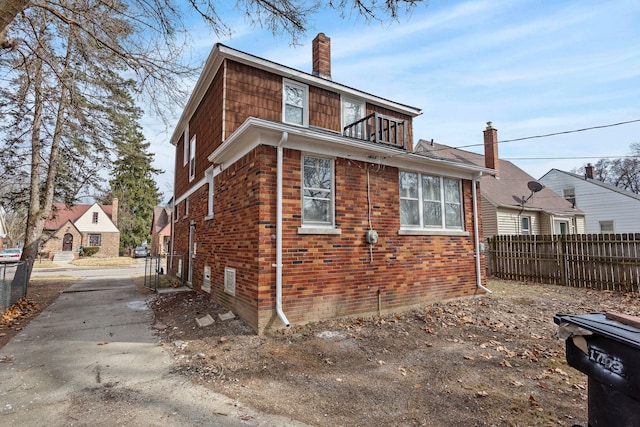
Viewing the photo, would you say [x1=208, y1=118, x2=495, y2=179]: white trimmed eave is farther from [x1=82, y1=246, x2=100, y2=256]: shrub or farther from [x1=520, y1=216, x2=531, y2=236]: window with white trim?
[x1=82, y1=246, x2=100, y2=256]: shrub

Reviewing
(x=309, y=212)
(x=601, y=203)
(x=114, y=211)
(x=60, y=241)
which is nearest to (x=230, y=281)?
(x=309, y=212)

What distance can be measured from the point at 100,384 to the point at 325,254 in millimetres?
3848

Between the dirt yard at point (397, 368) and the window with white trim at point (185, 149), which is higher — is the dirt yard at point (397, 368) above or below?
below

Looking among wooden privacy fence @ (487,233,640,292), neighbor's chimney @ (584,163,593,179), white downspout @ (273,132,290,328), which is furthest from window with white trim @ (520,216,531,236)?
white downspout @ (273,132,290,328)

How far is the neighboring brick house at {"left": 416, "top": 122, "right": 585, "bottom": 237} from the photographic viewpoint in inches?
645

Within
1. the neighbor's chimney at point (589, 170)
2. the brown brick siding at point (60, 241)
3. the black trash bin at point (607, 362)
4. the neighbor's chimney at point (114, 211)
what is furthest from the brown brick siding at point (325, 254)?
the neighbor's chimney at point (114, 211)

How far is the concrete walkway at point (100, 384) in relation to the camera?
3089 mm

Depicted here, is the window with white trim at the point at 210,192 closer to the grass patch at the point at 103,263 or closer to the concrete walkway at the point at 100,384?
the concrete walkway at the point at 100,384

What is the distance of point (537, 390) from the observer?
12.0 feet

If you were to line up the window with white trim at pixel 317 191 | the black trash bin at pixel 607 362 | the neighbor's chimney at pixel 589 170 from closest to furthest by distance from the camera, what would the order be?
the black trash bin at pixel 607 362 → the window with white trim at pixel 317 191 → the neighbor's chimney at pixel 589 170

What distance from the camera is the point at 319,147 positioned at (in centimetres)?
635

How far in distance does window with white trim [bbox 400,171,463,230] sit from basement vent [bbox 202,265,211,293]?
17.0 feet

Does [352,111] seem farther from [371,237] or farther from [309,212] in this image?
[309,212]

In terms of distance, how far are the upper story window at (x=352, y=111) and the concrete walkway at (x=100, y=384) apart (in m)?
8.49
